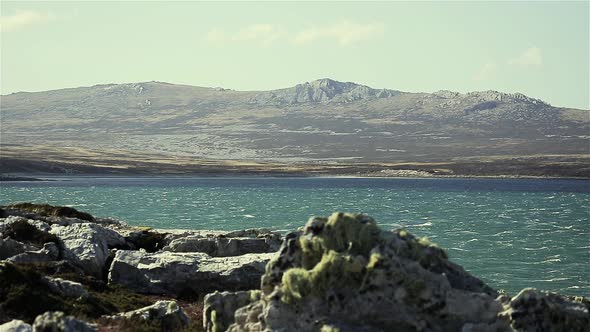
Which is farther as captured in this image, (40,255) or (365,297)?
(40,255)

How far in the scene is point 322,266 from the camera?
507 inches

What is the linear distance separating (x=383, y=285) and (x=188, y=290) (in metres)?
12.9

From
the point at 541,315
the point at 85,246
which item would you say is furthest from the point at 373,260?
the point at 85,246

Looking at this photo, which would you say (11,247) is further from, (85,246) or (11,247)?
(85,246)

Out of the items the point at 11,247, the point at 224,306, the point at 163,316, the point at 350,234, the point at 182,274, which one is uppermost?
the point at 350,234

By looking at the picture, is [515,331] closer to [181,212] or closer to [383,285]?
[383,285]

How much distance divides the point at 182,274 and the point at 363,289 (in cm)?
1292

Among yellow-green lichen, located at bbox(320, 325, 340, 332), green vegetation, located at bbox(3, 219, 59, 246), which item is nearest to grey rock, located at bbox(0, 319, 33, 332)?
yellow-green lichen, located at bbox(320, 325, 340, 332)

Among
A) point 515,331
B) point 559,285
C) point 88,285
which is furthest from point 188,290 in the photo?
point 559,285

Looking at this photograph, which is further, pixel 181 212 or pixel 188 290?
pixel 181 212

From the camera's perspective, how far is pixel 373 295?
12.7 m

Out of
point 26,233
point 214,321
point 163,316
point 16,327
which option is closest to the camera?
point 16,327

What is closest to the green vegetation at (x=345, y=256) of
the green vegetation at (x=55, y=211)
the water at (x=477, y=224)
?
the water at (x=477, y=224)

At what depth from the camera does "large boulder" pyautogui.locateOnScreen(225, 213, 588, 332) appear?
12.6 m
